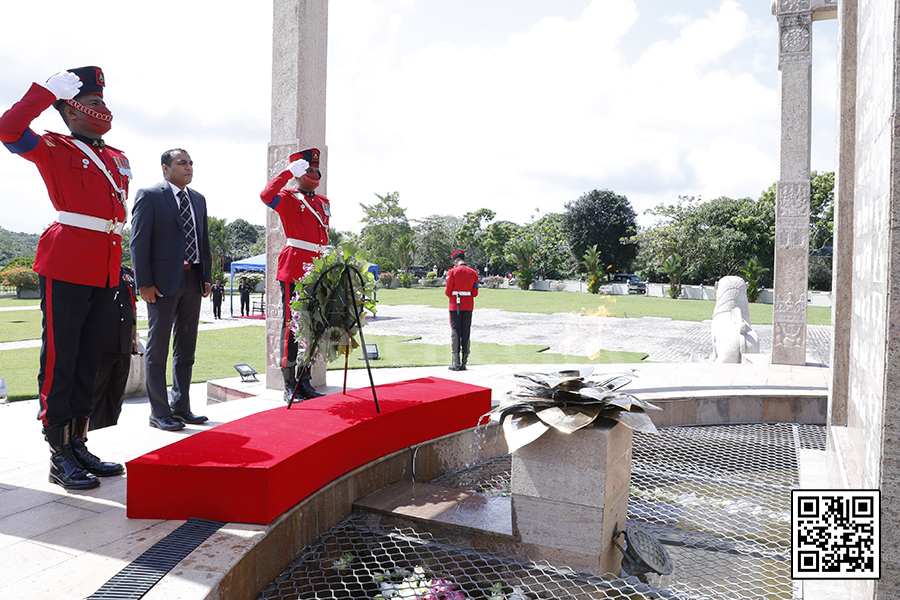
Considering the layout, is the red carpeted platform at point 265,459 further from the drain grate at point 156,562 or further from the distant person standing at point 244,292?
the distant person standing at point 244,292

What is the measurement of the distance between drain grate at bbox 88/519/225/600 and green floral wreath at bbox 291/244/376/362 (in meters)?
1.48

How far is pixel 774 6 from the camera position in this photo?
27.5 feet

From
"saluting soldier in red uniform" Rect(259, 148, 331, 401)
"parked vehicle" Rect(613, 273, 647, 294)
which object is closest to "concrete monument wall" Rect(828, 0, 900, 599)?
"saluting soldier in red uniform" Rect(259, 148, 331, 401)

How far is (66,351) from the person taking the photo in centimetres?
306

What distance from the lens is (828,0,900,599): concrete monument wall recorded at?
1.54 m

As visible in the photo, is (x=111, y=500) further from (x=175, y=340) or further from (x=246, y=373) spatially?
(x=246, y=373)

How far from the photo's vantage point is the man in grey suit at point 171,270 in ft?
13.4

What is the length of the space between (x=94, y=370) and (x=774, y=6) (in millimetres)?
9415

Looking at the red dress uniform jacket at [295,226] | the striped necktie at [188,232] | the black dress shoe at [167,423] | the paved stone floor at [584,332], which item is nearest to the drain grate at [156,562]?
the black dress shoe at [167,423]

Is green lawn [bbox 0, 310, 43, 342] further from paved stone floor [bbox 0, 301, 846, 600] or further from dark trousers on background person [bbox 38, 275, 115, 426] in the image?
dark trousers on background person [bbox 38, 275, 115, 426]

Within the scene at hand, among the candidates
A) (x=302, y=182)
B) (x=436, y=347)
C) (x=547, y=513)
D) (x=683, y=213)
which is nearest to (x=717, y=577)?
(x=547, y=513)

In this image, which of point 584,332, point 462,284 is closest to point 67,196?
point 462,284

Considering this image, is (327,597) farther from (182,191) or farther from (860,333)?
(182,191)

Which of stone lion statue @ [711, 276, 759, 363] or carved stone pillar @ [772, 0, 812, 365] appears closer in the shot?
carved stone pillar @ [772, 0, 812, 365]
